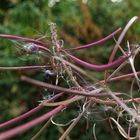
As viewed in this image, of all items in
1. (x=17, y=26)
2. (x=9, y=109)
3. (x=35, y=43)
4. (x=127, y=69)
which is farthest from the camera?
(x=9, y=109)

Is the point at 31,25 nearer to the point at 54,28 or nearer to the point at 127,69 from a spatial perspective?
the point at 127,69

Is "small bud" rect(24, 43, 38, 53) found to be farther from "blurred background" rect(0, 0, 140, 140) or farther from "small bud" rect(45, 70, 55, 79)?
"blurred background" rect(0, 0, 140, 140)

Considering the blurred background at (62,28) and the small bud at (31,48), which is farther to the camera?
the blurred background at (62,28)

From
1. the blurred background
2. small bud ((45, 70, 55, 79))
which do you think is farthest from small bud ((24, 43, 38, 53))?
the blurred background

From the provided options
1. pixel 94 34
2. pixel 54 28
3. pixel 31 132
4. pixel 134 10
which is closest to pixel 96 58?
pixel 94 34

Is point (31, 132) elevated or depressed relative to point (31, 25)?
depressed

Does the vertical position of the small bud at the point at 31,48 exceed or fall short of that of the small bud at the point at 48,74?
it exceeds it

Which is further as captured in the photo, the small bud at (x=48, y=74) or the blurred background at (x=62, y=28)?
the blurred background at (x=62, y=28)

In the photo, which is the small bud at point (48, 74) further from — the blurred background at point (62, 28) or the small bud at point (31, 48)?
the blurred background at point (62, 28)

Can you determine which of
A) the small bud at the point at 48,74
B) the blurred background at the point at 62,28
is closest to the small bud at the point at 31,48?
the small bud at the point at 48,74
